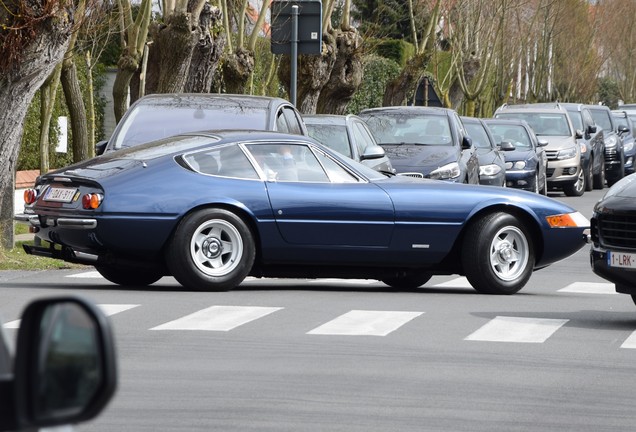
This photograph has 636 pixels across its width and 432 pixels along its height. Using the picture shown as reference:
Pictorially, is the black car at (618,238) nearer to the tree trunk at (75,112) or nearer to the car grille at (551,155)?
the tree trunk at (75,112)

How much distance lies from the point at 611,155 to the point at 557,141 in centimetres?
556

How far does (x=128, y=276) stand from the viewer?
13.7 metres

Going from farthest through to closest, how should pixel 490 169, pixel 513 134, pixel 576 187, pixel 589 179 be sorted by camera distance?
1. pixel 589 179
2. pixel 576 187
3. pixel 513 134
4. pixel 490 169

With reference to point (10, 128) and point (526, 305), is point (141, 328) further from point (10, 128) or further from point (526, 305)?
point (10, 128)

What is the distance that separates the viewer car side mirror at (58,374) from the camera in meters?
2.07

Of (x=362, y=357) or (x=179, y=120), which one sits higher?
(x=179, y=120)

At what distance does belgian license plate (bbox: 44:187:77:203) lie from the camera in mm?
12539

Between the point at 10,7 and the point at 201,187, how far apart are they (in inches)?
146

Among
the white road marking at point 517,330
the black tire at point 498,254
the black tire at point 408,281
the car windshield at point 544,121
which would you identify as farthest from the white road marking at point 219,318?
the car windshield at point 544,121

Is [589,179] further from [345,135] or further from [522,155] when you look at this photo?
[345,135]

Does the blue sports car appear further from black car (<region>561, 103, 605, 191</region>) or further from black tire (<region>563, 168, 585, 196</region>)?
black car (<region>561, 103, 605, 191</region>)

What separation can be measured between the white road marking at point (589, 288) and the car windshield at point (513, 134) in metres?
17.0

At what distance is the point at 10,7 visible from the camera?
15.3m

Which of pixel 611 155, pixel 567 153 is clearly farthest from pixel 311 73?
pixel 611 155
